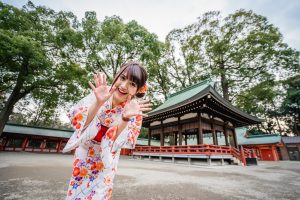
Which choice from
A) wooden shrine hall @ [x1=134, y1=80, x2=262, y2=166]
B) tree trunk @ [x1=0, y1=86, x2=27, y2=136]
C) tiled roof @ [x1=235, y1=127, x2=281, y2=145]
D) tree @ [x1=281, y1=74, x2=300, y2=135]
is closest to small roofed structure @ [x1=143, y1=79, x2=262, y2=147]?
wooden shrine hall @ [x1=134, y1=80, x2=262, y2=166]

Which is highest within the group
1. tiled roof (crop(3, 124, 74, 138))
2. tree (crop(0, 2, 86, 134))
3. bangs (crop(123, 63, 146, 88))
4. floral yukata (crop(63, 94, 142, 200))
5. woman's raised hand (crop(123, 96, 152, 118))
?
tree (crop(0, 2, 86, 134))

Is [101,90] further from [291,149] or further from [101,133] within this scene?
[291,149]

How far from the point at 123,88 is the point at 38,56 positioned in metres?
11.5

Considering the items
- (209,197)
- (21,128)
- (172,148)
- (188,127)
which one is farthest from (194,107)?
(21,128)

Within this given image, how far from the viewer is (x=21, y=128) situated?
17.6 meters

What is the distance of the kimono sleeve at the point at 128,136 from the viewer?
1.34 meters

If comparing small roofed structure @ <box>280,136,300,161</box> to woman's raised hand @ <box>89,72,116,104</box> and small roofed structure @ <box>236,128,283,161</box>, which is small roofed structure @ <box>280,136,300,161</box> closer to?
small roofed structure @ <box>236,128,283,161</box>

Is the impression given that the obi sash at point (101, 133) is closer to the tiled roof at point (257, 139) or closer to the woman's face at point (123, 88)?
the woman's face at point (123, 88)

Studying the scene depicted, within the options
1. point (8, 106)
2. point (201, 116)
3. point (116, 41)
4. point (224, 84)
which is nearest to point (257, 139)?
point (224, 84)

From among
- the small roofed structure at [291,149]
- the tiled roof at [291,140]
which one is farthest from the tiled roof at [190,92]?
the small roofed structure at [291,149]

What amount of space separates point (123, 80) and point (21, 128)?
22329 mm

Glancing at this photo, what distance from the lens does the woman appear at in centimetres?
121

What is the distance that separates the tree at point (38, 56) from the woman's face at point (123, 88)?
11199 millimetres

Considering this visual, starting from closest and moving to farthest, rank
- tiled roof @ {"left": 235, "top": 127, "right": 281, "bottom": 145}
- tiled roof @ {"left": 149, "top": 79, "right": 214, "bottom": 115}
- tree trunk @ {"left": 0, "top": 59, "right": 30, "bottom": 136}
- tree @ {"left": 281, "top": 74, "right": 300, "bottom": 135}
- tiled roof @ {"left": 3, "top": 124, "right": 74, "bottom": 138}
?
tree trunk @ {"left": 0, "top": 59, "right": 30, "bottom": 136} → tiled roof @ {"left": 149, "top": 79, "right": 214, "bottom": 115} → tiled roof @ {"left": 3, "top": 124, "right": 74, "bottom": 138} → tiled roof @ {"left": 235, "top": 127, "right": 281, "bottom": 145} → tree @ {"left": 281, "top": 74, "right": 300, "bottom": 135}
